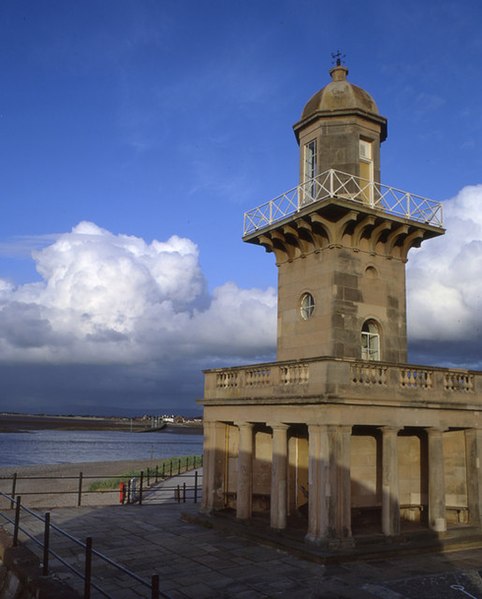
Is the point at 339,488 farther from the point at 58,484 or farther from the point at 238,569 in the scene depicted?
the point at 58,484

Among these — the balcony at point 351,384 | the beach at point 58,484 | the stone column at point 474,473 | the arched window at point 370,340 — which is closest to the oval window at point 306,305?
the arched window at point 370,340

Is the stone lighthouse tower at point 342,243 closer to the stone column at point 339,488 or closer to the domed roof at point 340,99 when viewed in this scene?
the domed roof at point 340,99

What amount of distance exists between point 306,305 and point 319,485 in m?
6.14

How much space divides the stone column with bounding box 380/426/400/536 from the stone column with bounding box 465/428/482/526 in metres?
2.96

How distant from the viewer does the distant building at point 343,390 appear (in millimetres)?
14930

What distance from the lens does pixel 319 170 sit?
1900 cm

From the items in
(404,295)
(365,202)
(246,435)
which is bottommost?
(246,435)

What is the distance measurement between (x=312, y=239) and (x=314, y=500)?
7796mm

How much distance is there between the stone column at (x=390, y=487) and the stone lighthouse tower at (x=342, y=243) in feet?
9.64

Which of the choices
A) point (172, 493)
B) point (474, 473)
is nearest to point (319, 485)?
point (474, 473)

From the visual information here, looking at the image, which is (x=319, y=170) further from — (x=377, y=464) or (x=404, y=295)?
(x=377, y=464)

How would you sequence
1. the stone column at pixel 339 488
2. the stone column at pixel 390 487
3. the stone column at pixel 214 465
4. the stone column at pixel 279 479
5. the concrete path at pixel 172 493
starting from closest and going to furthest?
1. the stone column at pixel 339 488
2. the stone column at pixel 390 487
3. the stone column at pixel 279 479
4. the stone column at pixel 214 465
5. the concrete path at pixel 172 493

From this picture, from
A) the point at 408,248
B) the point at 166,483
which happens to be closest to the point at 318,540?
the point at 408,248

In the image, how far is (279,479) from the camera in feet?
52.5
